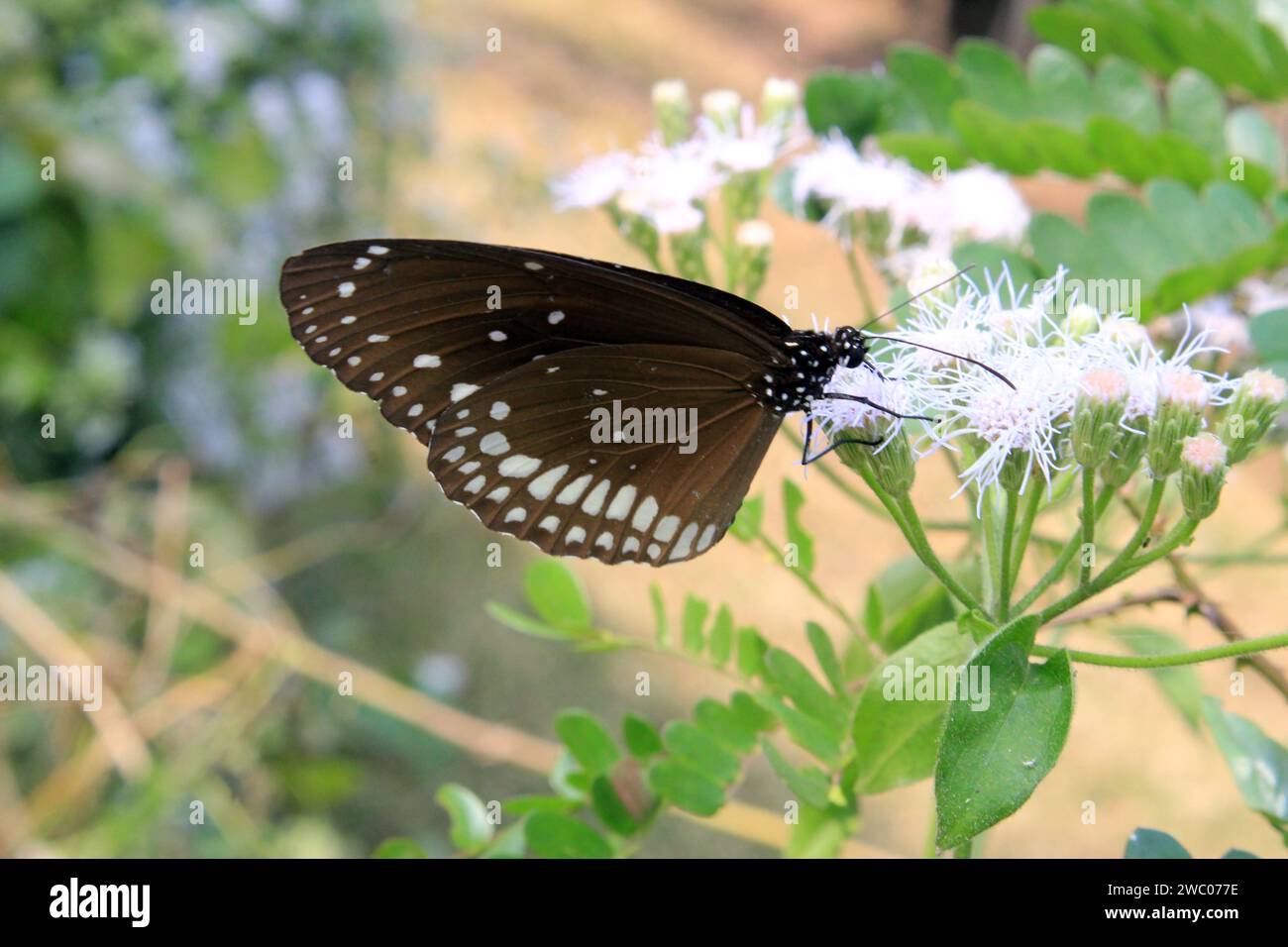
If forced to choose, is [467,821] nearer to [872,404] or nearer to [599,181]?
Answer: [872,404]

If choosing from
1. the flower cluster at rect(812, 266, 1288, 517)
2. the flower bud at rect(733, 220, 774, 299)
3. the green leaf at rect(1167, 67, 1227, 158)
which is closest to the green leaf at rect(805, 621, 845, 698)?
the flower cluster at rect(812, 266, 1288, 517)

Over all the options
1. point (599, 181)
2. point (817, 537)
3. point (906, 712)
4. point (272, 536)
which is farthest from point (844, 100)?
point (817, 537)

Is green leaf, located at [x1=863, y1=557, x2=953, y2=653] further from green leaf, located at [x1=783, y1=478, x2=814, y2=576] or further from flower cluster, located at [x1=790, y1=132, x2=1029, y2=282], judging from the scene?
flower cluster, located at [x1=790, y1=132, x2=1029, y2=282]

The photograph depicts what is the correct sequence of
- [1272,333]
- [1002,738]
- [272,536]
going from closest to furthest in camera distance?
[1002,738] < [1272,333] < [272,536]
